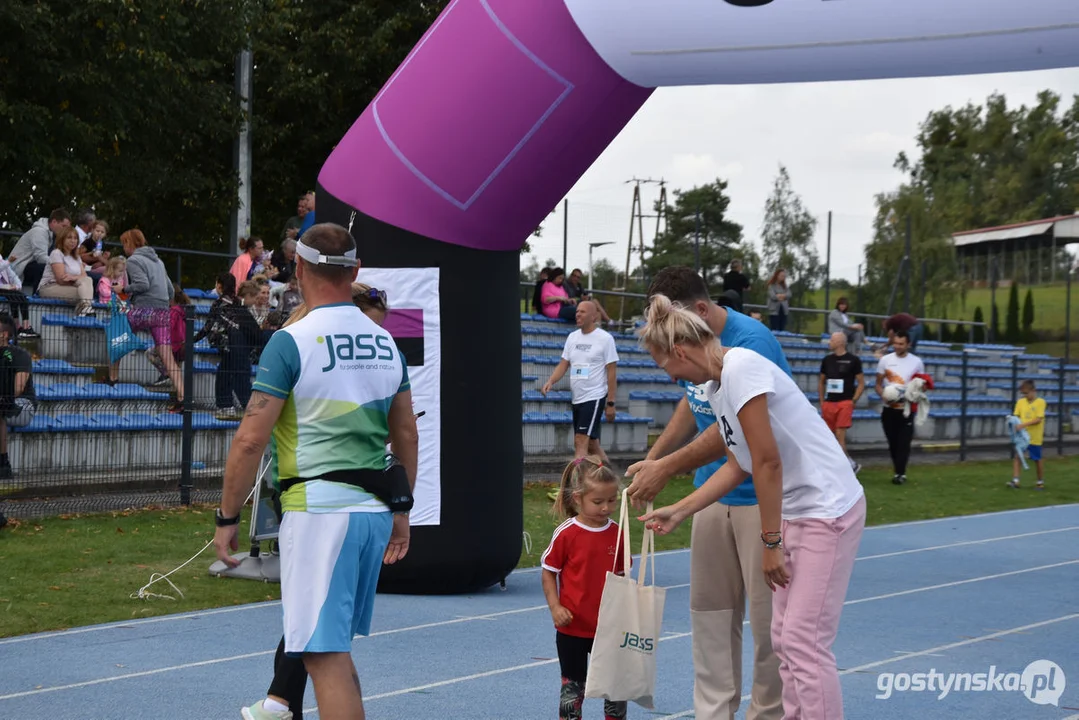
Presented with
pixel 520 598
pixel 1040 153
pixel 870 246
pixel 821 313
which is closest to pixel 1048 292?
pixel 870 246

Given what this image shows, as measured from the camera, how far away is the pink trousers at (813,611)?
4672mm

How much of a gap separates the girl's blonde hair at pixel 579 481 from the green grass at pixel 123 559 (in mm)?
3597

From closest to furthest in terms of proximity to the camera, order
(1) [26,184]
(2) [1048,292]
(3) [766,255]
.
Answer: (1) [26,184]
(3) [766,255]
(2) [1048,292]

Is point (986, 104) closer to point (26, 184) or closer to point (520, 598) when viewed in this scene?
point (26, 184)

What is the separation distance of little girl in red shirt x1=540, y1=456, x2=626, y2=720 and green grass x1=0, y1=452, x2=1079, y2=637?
12.1 ft

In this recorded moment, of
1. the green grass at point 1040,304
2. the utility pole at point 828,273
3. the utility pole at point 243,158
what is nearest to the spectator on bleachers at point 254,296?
the utility pole at point 243,158

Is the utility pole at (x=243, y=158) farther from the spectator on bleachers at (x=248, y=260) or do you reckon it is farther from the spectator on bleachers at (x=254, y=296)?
the spectator on bleachers at (x=254, y=296)

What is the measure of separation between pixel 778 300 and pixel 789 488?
23.7m

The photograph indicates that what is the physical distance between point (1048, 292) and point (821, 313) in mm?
19312

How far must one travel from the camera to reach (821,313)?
3145cm

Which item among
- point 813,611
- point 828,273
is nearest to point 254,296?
point 813,611

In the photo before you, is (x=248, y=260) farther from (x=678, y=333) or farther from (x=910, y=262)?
(x=910, y=262)

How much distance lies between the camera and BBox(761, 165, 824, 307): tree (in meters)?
33.3

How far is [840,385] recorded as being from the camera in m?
18.1
